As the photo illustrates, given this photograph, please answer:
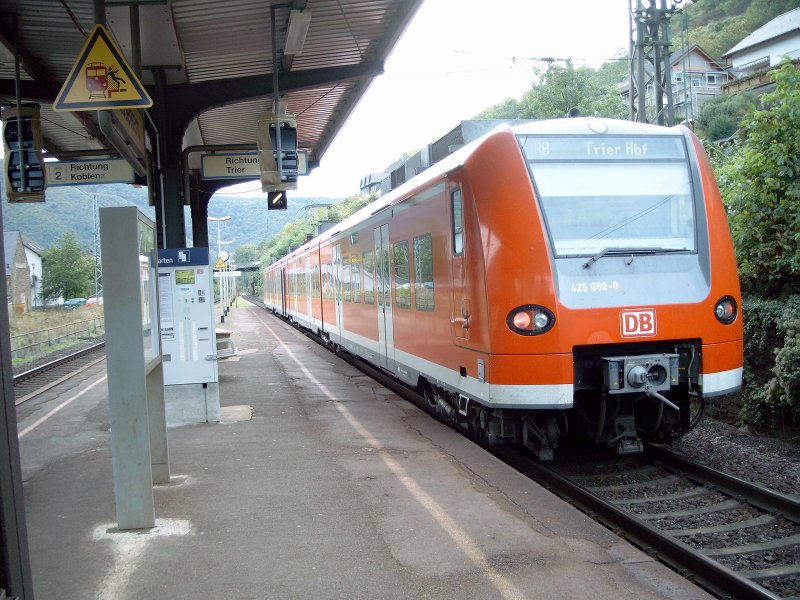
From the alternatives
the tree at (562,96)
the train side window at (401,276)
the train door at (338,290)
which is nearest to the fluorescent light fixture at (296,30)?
the train side window at (401,276)

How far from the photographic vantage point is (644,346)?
6.37 meters

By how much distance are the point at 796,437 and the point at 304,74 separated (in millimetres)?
7443

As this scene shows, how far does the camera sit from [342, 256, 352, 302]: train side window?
1393 centimetres

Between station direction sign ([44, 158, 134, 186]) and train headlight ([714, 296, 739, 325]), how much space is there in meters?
8.18

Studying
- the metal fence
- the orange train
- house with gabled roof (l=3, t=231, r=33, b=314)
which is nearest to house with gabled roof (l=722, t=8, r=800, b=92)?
the metal fence

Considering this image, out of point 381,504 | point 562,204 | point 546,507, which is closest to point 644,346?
point 562,204

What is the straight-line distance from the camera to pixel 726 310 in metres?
6.51

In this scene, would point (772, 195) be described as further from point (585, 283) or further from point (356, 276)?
point (356, 276)

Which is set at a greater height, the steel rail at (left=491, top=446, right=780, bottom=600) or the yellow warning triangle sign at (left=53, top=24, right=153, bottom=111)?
the yellow warning triangle sign at (left=53, top=24, right=153, bottom=111)

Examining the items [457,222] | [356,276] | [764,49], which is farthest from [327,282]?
[764,49]

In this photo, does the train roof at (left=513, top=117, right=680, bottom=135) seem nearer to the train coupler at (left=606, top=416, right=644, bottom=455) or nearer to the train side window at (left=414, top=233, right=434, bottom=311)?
the train side window at (left=414, top=233, right=434, bottom=311)

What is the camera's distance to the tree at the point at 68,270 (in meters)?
39.0

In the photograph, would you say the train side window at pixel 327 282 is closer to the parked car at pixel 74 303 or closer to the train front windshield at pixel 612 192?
the train front windshield at pixel 612 192

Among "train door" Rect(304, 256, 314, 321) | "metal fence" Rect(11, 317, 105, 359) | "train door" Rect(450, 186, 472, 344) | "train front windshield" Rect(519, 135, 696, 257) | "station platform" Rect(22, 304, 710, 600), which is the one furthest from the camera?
"metal fence" Rect(11, 317, 105, 359)
